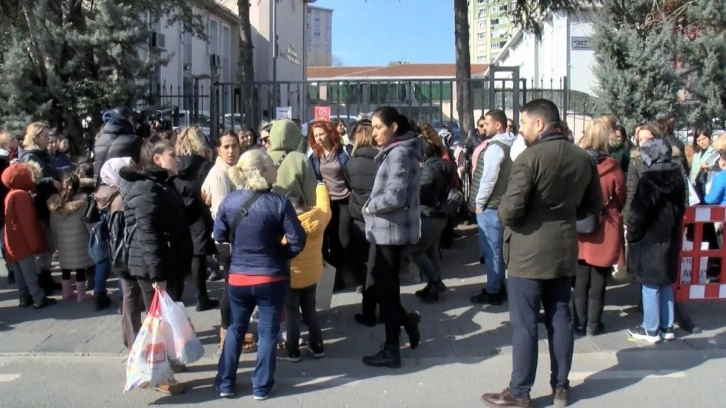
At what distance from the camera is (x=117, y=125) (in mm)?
7270

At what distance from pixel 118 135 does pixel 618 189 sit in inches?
182

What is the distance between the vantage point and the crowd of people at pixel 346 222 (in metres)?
4.80

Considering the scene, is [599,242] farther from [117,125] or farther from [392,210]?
[117,125]

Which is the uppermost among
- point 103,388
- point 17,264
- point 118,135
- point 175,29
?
point 175,29

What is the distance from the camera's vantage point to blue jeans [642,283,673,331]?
6.12 m

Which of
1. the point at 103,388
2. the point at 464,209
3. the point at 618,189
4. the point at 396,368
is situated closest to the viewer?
the point at 103,388

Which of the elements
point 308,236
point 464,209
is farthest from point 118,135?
point 464,209

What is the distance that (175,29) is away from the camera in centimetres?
3344

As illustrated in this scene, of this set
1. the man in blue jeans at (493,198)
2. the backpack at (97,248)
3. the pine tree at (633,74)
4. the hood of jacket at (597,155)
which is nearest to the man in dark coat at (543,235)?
the hood of jacket at (597,155)

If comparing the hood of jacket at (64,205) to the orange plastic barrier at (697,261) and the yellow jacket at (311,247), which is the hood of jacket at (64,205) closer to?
the yellow jacket at (311,247)

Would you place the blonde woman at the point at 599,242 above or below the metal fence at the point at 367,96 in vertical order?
below

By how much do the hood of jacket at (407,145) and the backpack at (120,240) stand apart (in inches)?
73.2

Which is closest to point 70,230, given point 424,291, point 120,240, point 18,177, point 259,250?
point 18,177

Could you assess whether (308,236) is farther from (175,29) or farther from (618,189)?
(175,29)
